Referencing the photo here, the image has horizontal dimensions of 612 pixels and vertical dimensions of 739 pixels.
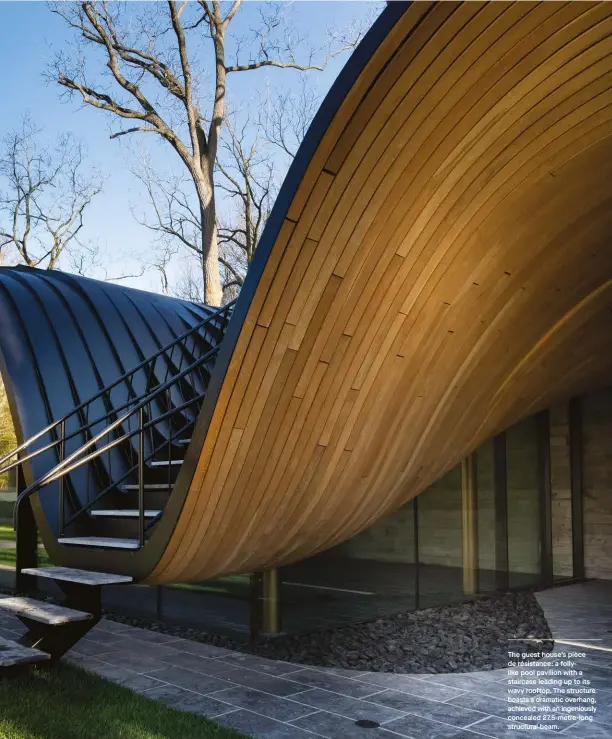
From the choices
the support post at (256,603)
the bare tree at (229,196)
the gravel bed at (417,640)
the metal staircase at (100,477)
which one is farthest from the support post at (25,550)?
the bare tree at (229,196)

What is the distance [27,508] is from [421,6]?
867 cm

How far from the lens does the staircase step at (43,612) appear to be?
489 cm

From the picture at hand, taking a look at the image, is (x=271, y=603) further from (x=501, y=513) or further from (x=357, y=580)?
(x=501, y=513)

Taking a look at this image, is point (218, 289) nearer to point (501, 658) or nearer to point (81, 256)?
point (81, 256)

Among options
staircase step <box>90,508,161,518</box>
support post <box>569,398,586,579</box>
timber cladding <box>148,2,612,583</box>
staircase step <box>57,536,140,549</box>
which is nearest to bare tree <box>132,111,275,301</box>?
support post <box>569,398,586,579</box>

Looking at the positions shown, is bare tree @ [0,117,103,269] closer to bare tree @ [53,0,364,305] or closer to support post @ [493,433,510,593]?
bare tree @ [53,0,364,305]

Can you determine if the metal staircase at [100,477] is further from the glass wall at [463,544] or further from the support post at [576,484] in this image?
the support post at [576,484]

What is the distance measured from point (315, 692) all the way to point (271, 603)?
1822mm

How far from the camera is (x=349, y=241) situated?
4.34m

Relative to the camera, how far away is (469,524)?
918 cm

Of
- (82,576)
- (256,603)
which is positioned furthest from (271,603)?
(82,576)

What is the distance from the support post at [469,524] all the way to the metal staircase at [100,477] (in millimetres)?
3491

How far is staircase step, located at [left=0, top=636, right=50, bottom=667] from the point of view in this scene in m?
4.59

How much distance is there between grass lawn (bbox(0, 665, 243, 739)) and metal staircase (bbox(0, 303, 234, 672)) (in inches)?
10.5
